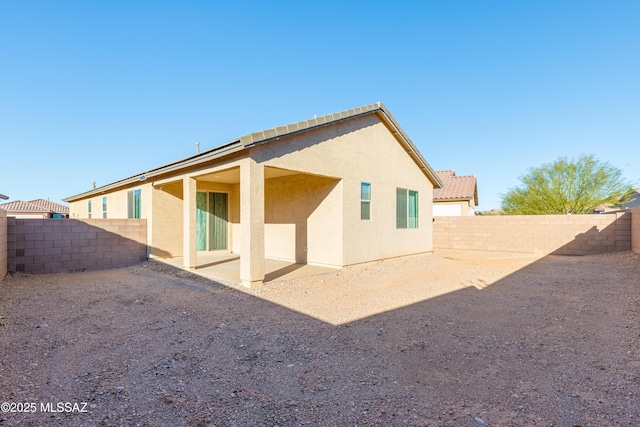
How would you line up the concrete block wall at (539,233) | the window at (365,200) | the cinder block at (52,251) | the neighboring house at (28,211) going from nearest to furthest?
the cinder block at (52,251) → the window at (365,200) → the concrete block wall at (539,233) → the neighboring house at (28,211)

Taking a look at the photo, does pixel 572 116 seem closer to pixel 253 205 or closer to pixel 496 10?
pixel 496 10

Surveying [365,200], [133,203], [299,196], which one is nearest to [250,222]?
[299,196]

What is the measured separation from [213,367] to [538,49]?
1579cm

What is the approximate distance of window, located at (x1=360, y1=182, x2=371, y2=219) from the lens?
34.4 ft

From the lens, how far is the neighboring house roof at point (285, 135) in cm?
721

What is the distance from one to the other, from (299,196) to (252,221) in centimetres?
382

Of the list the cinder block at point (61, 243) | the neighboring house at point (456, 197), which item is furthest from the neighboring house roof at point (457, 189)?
the cinder block at point (61, 243)

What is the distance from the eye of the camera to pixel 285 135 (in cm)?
772

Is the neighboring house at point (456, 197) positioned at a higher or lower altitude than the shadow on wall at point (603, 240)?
higher

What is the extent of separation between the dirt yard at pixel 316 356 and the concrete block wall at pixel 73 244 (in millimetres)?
2146

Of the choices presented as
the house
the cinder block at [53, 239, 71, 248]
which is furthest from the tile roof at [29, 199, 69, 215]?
the cinder block at [53, 239, 71, 248]

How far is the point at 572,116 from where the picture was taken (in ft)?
50.6

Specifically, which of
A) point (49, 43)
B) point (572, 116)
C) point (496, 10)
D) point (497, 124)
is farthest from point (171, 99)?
point (572, 116)

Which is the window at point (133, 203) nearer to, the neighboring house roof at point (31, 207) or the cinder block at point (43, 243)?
the cinder block at point (43, 243)
